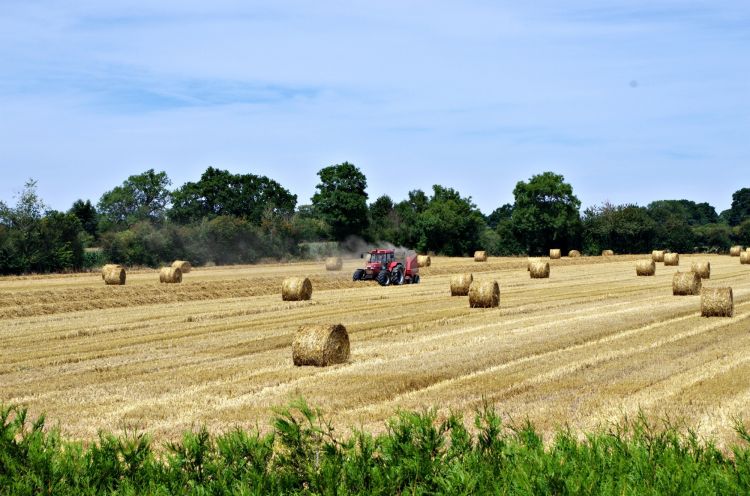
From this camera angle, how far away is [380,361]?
56.7ft

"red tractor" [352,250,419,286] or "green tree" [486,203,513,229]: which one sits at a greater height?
"green tree" [486,203,513,229]

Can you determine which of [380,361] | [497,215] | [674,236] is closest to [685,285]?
[380,361]

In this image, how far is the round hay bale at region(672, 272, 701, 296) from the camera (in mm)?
32062

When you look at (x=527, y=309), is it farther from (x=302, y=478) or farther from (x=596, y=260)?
(x=596, y=260)

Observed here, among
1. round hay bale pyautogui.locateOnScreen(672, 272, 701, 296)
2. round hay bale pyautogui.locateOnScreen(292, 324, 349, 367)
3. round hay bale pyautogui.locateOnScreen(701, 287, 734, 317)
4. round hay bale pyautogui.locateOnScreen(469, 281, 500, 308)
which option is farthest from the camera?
round hay bale pyautogui.locateOnScreen(672, 272, 701, 296)

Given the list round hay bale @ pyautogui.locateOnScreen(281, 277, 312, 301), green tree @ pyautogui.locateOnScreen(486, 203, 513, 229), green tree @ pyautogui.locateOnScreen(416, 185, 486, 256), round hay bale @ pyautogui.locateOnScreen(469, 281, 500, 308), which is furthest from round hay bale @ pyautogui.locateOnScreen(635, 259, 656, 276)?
green tree @ pyautogui.locateOnScreen(486, 203, 513, 229)

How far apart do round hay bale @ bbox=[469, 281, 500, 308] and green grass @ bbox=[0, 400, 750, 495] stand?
20716mm

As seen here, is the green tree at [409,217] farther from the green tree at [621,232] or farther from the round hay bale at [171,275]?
the round hay bale at [171,275]

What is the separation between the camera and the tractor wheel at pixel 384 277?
1618 inches

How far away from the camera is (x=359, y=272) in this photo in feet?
140

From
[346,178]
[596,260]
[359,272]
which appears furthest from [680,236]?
[359,272]

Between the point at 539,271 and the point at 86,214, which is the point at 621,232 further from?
the point at 86,214

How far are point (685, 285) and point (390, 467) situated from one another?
27551 mm

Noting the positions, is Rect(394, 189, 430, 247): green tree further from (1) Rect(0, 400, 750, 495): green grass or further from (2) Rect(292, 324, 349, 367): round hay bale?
(1) Rect(0, 400, 750, 495): green grass
